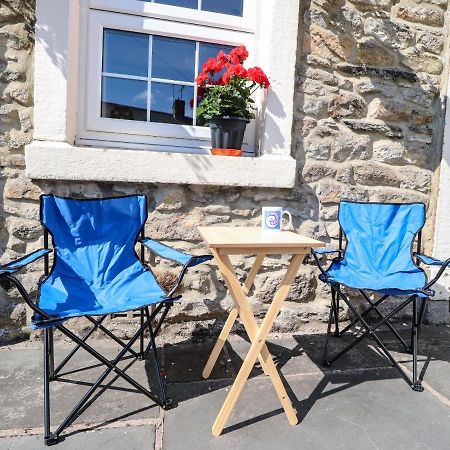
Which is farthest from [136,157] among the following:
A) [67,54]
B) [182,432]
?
[182,432]

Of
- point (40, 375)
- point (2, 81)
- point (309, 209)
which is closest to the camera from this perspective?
point (40, 375)

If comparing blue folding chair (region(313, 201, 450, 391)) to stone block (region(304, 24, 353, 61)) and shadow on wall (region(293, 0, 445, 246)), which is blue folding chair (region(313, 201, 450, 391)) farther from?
stone block (region(304, 24, 353, 61))

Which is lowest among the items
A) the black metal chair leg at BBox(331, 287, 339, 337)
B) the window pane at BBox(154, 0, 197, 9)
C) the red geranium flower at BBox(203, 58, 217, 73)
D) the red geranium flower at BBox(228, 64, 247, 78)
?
the black metal chair leg at BBox(331, 287, 339, 337)

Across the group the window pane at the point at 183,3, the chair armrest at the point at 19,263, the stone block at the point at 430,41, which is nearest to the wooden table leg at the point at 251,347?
the chair armrest at the point at 19,263

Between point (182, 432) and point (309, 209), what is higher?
point (309, 209)

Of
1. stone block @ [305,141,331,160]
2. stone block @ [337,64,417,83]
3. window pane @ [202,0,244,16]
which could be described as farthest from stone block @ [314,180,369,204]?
window pane @ [202,0,244,16]

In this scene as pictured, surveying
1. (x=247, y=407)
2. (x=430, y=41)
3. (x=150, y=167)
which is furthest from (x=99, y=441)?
(x=430, y=41)

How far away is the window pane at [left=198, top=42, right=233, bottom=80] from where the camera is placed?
266cm

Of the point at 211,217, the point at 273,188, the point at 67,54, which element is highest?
the point at 67,54

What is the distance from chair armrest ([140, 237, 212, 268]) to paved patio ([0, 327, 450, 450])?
0.66 m

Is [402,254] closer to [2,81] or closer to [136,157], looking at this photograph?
[136,157]

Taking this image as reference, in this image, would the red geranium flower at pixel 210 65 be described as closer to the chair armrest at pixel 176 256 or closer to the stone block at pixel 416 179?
the chair armrest at pixel 176 256

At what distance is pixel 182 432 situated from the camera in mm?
1564

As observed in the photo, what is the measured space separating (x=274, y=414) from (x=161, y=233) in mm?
1269
